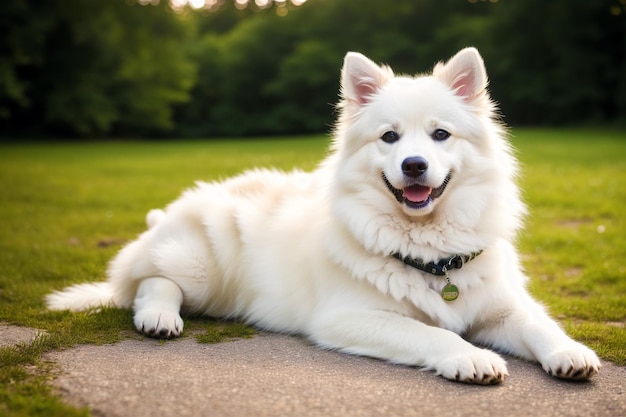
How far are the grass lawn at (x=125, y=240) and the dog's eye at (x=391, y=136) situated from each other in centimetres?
153

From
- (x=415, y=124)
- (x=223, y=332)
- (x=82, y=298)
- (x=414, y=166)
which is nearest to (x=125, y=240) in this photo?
(x=82, y=298)

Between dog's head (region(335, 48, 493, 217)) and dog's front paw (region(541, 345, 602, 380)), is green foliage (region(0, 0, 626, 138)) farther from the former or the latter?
dog's front paw (region(541, 345, 602, 380))

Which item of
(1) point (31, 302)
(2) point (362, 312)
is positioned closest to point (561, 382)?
(2) point (362, 312)

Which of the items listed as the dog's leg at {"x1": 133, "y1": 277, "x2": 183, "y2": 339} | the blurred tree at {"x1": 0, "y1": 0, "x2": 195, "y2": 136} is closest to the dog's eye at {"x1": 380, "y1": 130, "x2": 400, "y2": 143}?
the dog's leg at {"x1": 133, "y1": 277, "x2": 183, "y2": 339}

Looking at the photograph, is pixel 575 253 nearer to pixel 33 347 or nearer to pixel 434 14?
pixel 33 347

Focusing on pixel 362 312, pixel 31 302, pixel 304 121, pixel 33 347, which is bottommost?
pixel 304 121

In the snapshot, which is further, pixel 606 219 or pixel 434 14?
pixel 434 14

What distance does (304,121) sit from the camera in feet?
142

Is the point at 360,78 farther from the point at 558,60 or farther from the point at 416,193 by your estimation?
the point at 558,60

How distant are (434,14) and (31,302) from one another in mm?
44791

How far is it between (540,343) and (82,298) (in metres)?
3.14

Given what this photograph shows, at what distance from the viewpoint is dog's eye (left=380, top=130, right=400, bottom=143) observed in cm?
367

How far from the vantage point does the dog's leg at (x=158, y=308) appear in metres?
3.74

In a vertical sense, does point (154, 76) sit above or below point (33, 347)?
below
